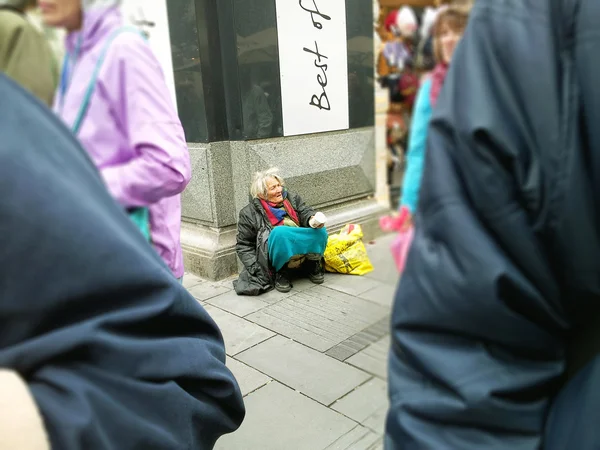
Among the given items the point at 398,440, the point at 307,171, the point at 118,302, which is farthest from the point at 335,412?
the point at 118,302

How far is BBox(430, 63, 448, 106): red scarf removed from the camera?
31.5 inches

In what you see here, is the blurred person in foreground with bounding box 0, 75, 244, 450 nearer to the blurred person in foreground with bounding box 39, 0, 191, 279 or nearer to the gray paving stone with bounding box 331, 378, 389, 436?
the blurred person in foreground with bounding box 39, 0, 191, 279

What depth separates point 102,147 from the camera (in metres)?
0.78

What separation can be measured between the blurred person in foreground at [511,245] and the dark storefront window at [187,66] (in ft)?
Answer: 2.22

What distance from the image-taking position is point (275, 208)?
1.37 metres

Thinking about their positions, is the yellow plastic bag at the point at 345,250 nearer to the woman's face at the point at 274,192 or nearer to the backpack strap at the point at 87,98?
the woman's face at the point at 274,192

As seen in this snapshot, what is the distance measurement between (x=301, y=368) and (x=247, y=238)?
1.69 feet

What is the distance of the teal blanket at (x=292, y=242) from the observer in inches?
57.7

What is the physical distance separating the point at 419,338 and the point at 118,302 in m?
0.48

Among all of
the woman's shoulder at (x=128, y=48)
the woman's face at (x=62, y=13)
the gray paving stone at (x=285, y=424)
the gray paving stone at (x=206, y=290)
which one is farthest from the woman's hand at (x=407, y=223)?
the gray paving stone at (x=285, y=424)

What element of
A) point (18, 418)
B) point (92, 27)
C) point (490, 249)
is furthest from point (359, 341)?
point (92, 27)

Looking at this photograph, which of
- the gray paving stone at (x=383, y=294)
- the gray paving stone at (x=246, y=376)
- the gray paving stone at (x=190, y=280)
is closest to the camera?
the gray paving stone at (x=383, y=294)

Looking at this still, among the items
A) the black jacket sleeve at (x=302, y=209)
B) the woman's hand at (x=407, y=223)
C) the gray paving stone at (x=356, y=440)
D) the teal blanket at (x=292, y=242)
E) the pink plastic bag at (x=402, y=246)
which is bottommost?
the gray paving stone at (x=356, y=440)

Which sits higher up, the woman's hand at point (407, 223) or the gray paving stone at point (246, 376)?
the woman's hand at point (407, 223)
